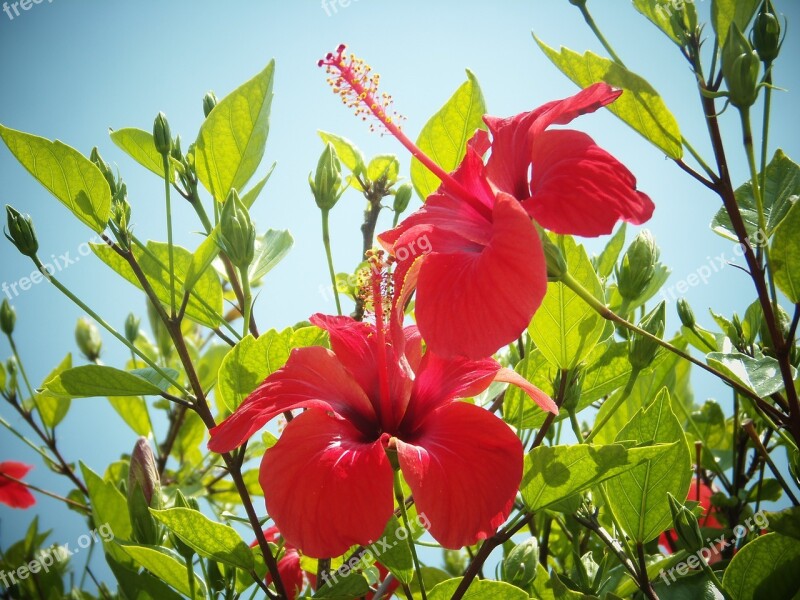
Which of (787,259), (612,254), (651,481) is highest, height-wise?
(612,254)

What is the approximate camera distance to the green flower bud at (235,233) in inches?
32.0

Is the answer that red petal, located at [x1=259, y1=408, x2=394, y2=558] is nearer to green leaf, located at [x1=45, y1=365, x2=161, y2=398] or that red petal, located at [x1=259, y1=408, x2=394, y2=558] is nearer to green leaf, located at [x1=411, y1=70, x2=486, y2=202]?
green leaf, located at [x1=45, y1=365, x2=161, y2=398]

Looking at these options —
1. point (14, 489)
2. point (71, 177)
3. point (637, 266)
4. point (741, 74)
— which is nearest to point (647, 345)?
point (637, 266)

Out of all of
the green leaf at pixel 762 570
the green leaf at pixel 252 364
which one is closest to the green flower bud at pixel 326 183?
the green leaf at pixel 252 364

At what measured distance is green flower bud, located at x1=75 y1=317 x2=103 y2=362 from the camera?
170 centimetres

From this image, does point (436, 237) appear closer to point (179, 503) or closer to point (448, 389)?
point (448, 389)

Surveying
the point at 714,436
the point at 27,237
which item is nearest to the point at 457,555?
the point at 714,436

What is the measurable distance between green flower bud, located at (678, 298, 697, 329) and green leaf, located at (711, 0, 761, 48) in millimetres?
406

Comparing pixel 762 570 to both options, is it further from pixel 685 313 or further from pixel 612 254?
pixel 612 254

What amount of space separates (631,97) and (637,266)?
232mm

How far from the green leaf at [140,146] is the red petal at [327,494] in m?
0.50

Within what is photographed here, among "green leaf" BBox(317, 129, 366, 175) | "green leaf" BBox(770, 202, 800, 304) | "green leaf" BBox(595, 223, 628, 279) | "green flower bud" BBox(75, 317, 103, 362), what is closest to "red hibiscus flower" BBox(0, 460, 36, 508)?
"green flower bud" BBox(75, 317, 103, 362)

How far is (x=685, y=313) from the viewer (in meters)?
0.98

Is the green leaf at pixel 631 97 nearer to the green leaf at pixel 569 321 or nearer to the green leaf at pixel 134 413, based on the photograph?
the green leaf at pixel 569 321
